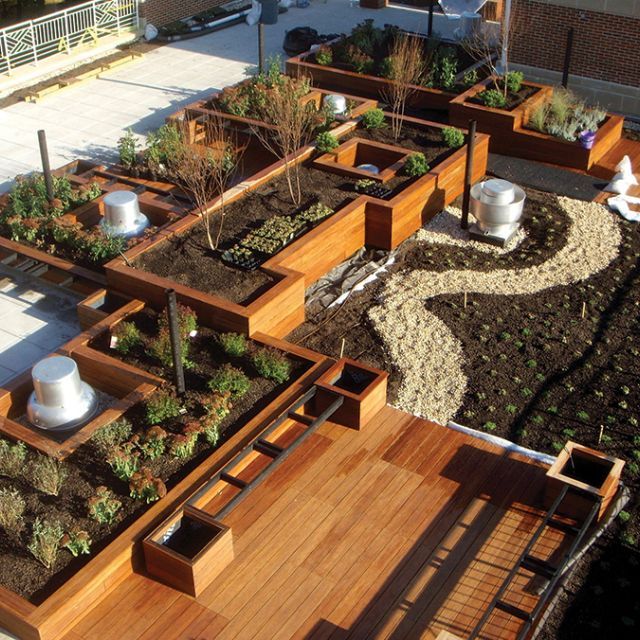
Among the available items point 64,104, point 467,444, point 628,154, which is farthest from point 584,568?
point 64,104

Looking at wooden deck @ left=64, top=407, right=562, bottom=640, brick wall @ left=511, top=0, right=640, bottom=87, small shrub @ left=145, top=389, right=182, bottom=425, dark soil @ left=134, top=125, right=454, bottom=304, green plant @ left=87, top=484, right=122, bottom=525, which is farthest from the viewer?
brick wall @ left=511, top=0, right=640, bottom=87

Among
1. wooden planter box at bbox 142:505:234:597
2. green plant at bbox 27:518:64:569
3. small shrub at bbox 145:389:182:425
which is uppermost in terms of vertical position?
small shrub at bbox 145:389:182:425

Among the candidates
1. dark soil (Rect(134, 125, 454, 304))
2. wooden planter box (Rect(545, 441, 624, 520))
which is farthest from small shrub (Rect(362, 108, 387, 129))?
wooden planter box (Rect(545, 441, 624, 520))

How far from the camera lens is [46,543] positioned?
882cm

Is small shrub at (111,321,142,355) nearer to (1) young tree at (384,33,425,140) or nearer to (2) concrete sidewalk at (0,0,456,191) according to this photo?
(2) concrete sidewalk at (0,0,456,191)

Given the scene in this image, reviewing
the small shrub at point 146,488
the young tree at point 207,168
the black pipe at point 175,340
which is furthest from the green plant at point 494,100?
the small shrub at point 146,488

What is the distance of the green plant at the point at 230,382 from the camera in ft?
35.7

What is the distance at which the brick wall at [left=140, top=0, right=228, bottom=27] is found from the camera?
24.0 meters

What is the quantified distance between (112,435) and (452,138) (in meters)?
8.66

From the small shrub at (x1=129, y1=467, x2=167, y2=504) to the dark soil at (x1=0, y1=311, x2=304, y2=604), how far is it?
0.10m

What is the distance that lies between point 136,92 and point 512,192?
970 centimetres

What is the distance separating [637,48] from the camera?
741 inches

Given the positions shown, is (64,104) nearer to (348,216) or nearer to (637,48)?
(348,216)

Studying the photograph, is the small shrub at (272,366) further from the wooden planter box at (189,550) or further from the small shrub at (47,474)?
the small shrub at (47,474)
